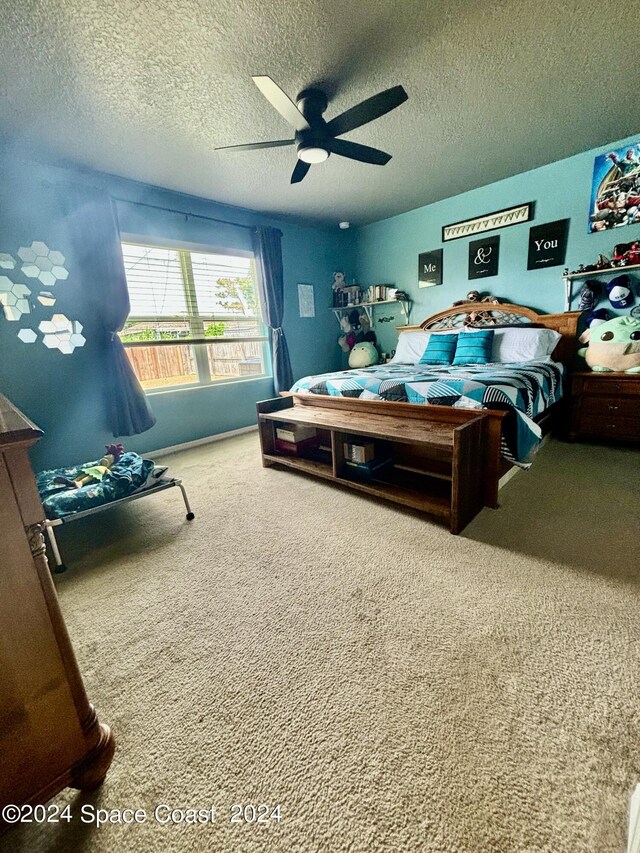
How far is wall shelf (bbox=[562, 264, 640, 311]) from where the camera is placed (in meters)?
2.85

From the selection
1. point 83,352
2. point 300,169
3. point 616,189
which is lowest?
point 83,352

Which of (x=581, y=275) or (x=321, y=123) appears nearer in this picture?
(x=321, y=123)

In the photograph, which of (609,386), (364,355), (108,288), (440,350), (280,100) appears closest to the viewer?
(280,100)

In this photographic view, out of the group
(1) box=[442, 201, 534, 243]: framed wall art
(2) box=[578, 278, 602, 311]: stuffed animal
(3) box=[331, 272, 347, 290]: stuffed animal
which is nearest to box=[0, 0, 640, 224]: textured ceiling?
(1) box=[442, 201, 534, 243]: framed wall art

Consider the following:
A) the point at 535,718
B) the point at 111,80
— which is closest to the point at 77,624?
the point at 535,718

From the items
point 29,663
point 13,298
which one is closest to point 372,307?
point 13,298

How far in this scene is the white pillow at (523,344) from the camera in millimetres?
3078

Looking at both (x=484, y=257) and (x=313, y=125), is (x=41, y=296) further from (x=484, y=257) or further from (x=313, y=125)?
(x=484, y=257)

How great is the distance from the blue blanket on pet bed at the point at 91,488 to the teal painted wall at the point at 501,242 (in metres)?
3.64

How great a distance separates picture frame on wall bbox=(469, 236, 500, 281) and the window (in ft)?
8.18

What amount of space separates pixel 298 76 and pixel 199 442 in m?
3.01

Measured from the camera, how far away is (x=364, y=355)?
4527mm

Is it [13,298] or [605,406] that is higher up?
[13,298]

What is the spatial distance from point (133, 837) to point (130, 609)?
759 mm
